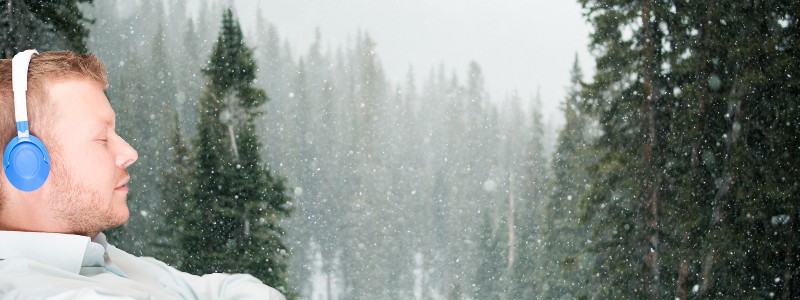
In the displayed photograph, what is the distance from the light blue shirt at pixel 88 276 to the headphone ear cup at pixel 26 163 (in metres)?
0.11

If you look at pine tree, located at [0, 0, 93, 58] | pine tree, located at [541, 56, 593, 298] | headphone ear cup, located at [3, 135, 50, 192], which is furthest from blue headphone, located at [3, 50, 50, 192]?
pine tree, located at [541, 56, 593, 298]

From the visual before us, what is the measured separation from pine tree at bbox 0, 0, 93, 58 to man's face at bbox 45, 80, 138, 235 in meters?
7.06

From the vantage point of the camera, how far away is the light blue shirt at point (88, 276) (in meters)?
0.88

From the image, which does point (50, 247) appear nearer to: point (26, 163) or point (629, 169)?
point (26, 163)

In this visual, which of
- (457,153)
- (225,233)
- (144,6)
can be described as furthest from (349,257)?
(144,6)

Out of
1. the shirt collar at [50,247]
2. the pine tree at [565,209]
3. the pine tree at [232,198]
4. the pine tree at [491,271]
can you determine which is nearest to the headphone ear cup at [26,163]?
the shirt collar at [50,247]

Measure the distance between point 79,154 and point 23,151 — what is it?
0.08 metres

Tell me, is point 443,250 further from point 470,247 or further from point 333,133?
point 333,133

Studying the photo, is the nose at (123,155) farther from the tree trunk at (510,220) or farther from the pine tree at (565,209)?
the tree trunk at (510,220)

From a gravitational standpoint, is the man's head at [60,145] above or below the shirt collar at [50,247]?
above

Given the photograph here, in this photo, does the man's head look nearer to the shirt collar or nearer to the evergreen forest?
the shirt collar

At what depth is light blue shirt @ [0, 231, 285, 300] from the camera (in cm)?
88

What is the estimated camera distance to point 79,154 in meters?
1.16

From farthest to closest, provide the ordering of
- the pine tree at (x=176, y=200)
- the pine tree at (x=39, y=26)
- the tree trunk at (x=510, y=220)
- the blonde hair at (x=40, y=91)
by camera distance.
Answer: the tree trunk at (x=510, y=220)
the pine tree at (x=176, y=200)
the pine tree at (x=39, y=26)
the blonde hair at (x=40, y=91)
